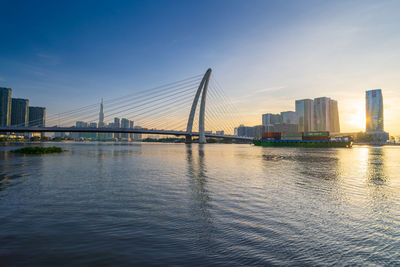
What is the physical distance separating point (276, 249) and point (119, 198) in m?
8.15

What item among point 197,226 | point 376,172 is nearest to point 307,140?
point 376,172

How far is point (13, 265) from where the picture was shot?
489 cm

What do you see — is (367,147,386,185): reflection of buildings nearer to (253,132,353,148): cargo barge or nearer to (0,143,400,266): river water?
(0,143,400,266): river water

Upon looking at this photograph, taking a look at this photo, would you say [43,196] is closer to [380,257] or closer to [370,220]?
[380,257]

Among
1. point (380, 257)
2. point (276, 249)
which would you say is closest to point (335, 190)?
point (380, 257)

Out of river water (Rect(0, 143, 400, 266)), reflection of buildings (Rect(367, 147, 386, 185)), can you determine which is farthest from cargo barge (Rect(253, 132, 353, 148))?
river water (Rect(0, 143, 400, 266))

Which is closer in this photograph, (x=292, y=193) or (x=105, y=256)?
(x=105, y=256)

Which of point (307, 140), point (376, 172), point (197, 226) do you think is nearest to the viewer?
point (197, 226)

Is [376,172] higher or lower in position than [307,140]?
lower

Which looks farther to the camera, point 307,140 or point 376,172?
point 307,140

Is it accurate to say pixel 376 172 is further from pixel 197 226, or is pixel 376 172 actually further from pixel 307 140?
pixel 307 140

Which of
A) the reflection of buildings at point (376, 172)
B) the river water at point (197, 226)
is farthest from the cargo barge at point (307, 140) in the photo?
the river water at point (197, 226)

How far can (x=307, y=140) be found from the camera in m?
120

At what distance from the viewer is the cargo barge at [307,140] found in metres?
114
